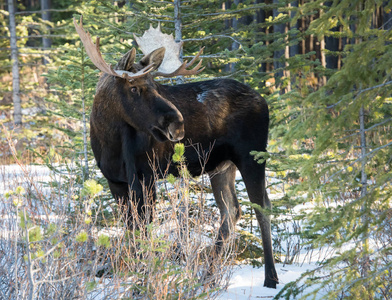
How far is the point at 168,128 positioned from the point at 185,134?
0.60 m

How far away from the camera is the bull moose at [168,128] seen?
17.4 ft

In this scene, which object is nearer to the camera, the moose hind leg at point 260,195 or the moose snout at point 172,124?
the moose snout at point 172,124

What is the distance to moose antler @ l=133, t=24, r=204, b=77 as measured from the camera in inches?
233

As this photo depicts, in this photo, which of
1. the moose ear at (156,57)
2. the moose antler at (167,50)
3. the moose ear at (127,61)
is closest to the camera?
the moose ear at (127,61)

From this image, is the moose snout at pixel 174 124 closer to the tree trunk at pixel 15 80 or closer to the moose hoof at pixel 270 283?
the moose hoof at pixel 270 283

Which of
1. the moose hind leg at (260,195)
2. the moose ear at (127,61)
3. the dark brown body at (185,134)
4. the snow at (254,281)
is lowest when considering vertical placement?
the snow at (254,281)

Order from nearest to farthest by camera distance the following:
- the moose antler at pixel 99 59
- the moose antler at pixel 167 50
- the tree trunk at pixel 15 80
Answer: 1. the moose antler at pixel 99 59
2. the moose antler at pixel 167 50
3. the tree trunk at pixel 15 80

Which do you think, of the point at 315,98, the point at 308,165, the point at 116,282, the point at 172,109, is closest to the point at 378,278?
the point at 308,165

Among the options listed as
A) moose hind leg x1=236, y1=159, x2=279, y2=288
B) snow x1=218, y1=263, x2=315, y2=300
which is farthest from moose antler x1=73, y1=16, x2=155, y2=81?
snow x1=218, y1=263, x2=315, y2=300

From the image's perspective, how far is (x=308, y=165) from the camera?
142 inches

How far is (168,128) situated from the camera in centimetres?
523

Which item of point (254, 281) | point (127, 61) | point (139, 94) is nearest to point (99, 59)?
point (127, 61)

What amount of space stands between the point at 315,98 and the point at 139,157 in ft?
7.83

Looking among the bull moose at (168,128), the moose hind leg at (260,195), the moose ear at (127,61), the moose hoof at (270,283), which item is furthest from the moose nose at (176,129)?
the moose hoof at (270,283)
